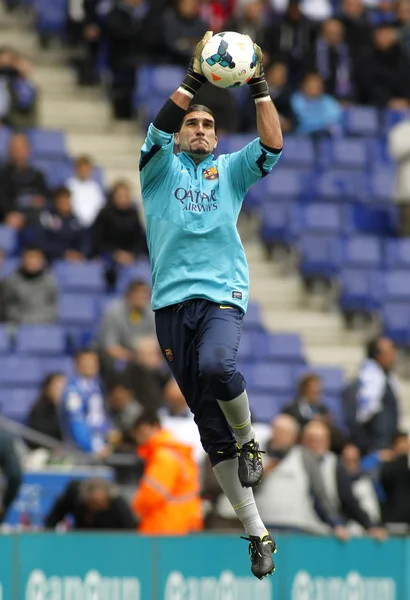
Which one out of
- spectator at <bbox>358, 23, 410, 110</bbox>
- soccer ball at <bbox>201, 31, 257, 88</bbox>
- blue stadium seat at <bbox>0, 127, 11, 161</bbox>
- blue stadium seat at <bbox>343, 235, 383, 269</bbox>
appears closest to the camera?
soccer ball at <bbox>201, 31, 257, 88</bbox>

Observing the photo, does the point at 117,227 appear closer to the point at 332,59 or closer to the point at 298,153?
the point at 298,153

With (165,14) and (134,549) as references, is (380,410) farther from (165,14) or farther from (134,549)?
(165,14)

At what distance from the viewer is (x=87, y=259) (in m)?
16.2

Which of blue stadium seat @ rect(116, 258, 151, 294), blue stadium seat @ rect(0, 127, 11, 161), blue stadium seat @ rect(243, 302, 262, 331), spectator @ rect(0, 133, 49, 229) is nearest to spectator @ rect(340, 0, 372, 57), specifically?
blue stadium seat @ rect(243, 302, 262, 331)

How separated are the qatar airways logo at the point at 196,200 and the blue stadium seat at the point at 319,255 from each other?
376 inches

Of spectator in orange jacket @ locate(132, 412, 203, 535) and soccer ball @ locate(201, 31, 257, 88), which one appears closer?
soccer ball @ locate(201, 31, 257, 88)

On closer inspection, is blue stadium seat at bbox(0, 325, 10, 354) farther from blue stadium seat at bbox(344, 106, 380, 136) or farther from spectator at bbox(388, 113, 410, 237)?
blue stadium seat at bbox(344, 106, 380, 136)

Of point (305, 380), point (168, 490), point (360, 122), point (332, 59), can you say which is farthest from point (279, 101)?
point (168, 490)

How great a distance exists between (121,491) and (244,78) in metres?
6.04

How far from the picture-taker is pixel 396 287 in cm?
1769

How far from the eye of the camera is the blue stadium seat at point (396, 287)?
17.6 metres

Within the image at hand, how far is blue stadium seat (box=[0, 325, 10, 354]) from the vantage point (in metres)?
14.8

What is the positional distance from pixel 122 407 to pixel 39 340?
1.43 meters

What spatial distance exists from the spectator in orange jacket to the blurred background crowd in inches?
0.7
